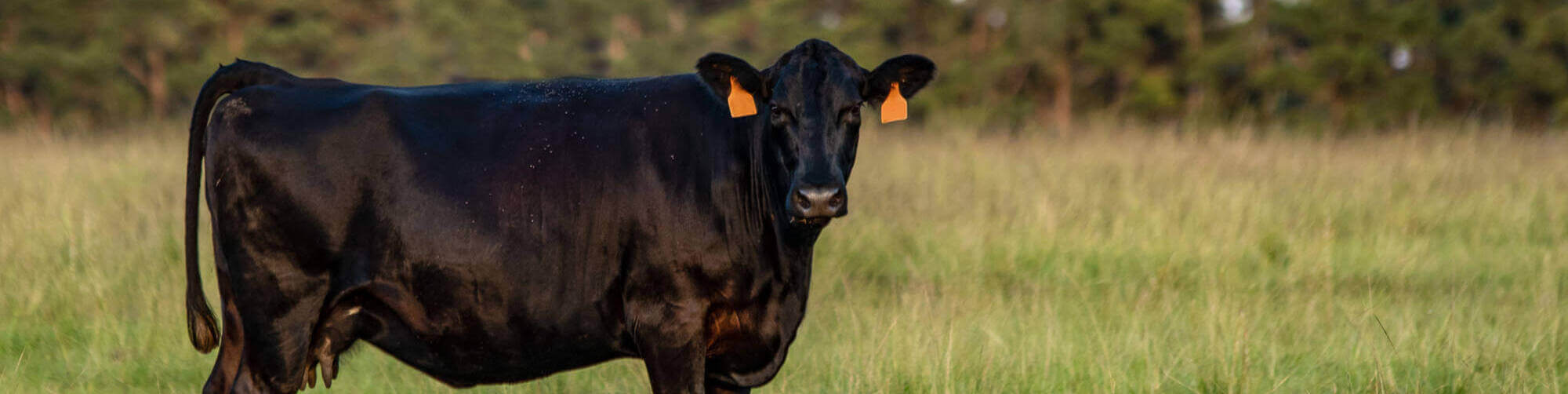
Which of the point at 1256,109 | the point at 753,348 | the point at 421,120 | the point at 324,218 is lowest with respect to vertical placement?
the point at 1256,109

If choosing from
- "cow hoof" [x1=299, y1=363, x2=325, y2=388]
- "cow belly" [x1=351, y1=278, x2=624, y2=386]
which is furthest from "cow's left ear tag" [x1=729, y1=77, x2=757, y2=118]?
"cow hoof" [x1=299, y1=363, x2=325, y2=388]

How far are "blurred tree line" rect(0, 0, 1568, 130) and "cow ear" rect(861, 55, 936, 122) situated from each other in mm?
11770

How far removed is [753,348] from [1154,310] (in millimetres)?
2874

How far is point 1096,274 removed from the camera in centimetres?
698

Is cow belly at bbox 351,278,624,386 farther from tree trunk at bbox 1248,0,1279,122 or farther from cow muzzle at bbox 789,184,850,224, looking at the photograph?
tree trunk at bbox 1248,0,1279,122

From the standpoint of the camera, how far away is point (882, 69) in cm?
369

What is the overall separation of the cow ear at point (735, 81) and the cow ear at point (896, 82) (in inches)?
12.1

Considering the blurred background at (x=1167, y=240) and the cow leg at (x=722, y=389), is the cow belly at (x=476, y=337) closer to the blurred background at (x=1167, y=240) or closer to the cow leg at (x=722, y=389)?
the cow leg at (x=722, y=389)

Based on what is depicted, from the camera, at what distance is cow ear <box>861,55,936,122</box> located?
3701mm

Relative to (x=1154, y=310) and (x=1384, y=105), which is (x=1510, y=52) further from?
(x=1154, y=310)

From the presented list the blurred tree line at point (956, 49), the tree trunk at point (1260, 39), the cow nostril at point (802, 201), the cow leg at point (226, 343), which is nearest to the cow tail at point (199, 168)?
the cow leg at point (226, 343)

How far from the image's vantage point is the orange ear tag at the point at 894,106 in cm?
375

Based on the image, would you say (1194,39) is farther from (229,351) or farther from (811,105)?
(229,351)

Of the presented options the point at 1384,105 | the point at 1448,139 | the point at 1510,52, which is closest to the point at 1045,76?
the point at 1384,105
